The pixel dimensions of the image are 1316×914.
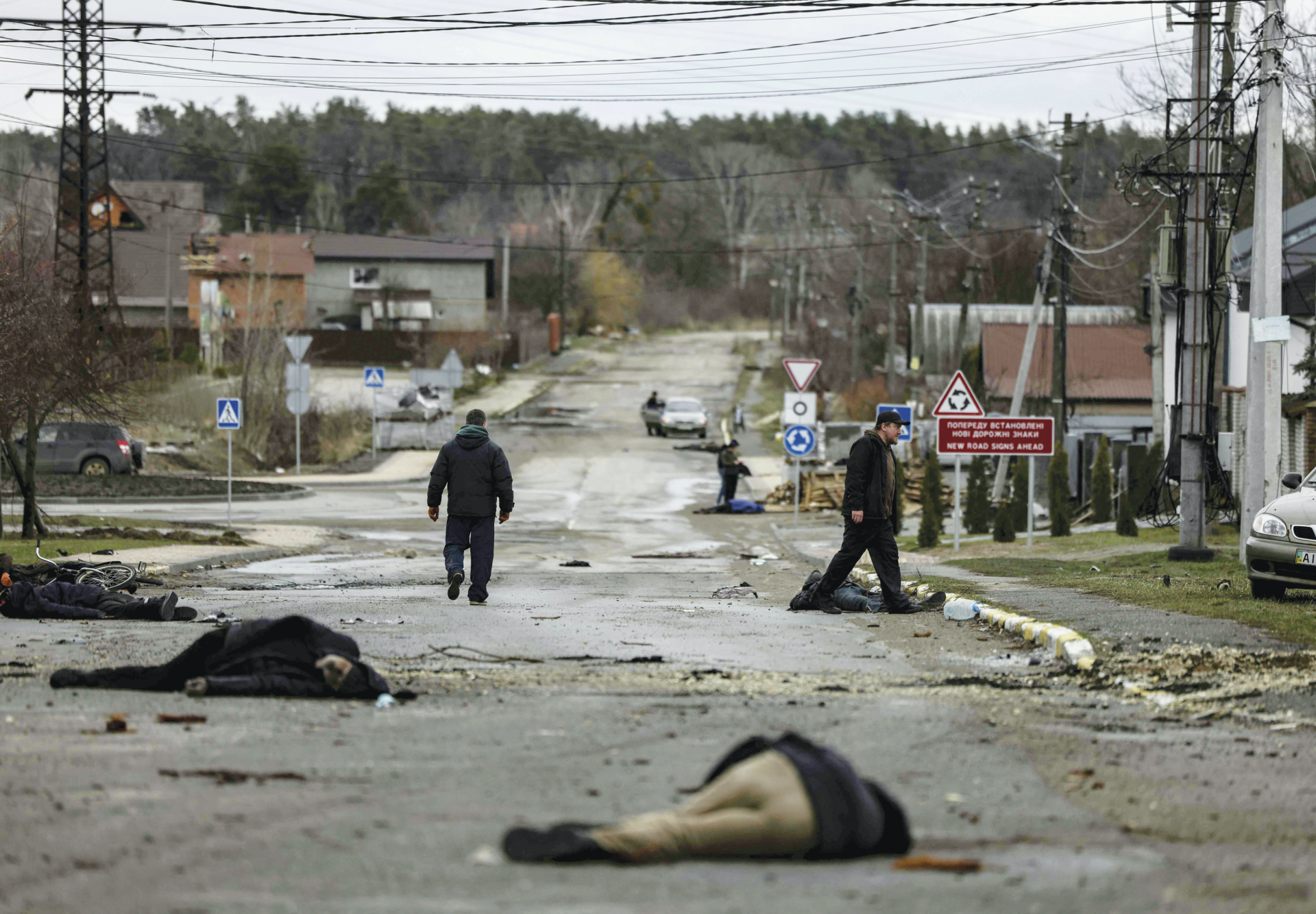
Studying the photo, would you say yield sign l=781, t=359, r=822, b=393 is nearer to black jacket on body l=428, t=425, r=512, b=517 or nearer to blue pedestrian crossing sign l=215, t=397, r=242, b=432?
blue pedestrian crossing sign l=215, t=397, r=242, b=432

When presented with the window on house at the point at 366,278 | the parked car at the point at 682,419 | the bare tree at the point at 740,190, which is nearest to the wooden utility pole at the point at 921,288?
the parked car at the point at 682,419

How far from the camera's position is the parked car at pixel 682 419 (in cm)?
5716

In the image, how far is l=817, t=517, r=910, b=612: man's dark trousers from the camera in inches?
548

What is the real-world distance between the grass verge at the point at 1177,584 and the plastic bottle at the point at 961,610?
1708 mm

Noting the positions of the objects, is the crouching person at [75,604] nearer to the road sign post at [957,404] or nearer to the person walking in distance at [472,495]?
the person walking in distance at [472,495]

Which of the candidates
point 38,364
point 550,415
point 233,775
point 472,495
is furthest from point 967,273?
point 233,775

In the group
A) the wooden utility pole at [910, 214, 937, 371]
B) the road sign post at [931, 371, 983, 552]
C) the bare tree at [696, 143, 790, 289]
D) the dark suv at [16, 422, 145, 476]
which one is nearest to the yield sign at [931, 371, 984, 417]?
the road sign post at [931, 371, 983, 552]

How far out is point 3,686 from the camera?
8.45 metres

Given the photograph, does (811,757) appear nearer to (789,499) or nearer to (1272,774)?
(1272,774)

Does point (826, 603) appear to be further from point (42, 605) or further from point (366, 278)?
point (366, 278)

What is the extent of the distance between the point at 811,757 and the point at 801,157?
180037 millimetres

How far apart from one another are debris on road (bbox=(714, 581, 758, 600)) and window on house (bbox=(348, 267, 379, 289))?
7888cm

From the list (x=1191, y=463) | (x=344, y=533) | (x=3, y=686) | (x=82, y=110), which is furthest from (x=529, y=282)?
(x=3, y=686)

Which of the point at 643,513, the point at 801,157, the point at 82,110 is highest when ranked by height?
the point at 801,157
